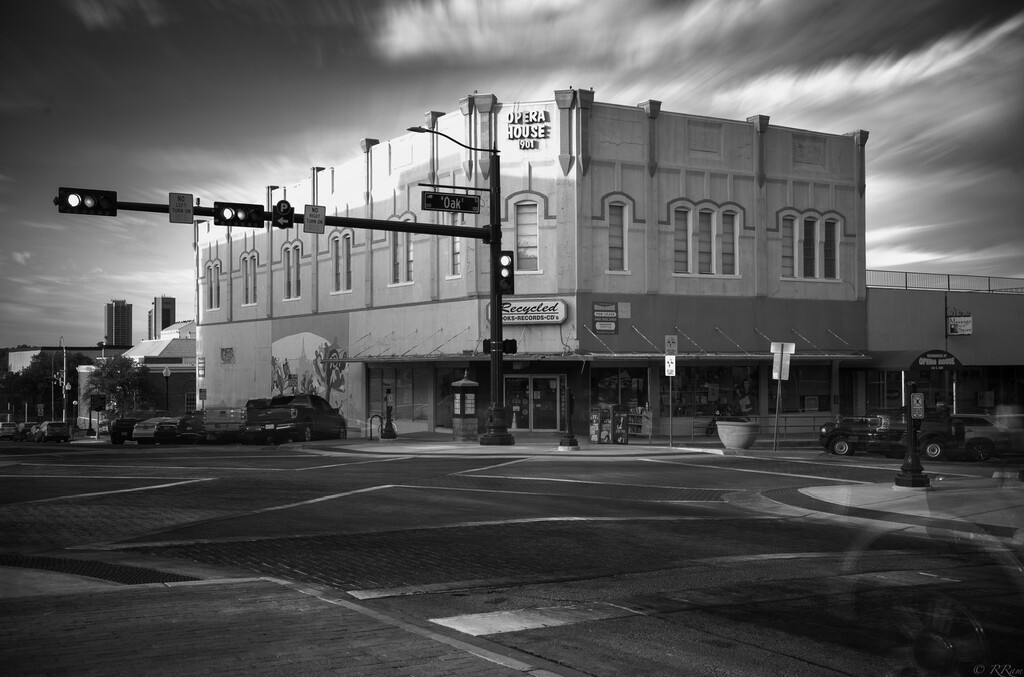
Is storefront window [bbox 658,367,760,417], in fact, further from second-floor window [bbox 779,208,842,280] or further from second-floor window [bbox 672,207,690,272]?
second-floor window [bbox 779,208,842,280]

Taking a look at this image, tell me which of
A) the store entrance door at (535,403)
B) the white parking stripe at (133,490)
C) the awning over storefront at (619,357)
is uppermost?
the awning over storefront at (619,357)

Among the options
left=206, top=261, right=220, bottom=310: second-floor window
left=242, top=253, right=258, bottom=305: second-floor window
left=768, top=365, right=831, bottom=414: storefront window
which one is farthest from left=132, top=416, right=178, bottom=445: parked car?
left=768, top=365, right=831, bottom=414: storefront window

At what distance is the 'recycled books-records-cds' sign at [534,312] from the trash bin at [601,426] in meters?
4.81

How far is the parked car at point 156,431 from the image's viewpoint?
126 ft

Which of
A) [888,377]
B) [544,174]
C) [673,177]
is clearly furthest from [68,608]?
[888,377]

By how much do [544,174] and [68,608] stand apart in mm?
29851

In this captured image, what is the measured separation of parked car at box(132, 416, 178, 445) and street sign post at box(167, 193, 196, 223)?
60.1 feet

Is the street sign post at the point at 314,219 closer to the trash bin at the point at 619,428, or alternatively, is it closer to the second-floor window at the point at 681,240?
the trash bin at the point at 619,428

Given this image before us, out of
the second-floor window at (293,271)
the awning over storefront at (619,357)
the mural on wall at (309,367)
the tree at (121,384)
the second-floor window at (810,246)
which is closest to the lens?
the awning over storefront at (619,357)

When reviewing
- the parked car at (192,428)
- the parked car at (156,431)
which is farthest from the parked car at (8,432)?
the parked car at (192,428)

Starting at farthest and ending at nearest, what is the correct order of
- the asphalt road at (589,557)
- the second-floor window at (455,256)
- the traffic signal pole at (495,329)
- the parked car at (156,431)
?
the parked car at (156,431), the second-floor window at (455,256), the traffic signal pole at (495,329), the asphalt road at (589,557)

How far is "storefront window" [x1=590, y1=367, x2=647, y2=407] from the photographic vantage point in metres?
36.2

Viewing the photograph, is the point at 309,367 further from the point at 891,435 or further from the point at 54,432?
the point at 891,435

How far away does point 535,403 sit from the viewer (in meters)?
36.3
